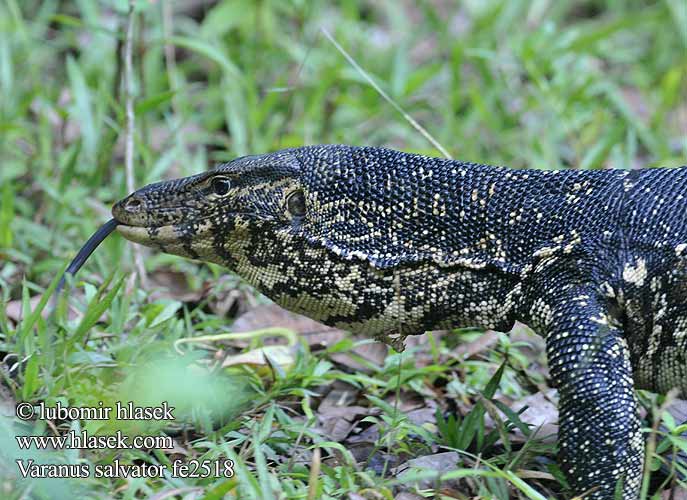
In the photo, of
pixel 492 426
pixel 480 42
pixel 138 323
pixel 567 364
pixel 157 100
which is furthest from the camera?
pixel 480 42

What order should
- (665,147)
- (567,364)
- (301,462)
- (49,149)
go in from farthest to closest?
(665,147) → (49,149) → (301,462) → (567,364)

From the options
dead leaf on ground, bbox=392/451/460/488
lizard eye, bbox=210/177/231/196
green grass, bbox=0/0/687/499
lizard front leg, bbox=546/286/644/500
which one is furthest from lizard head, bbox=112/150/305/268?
lizard front leg, bbox=546/286/644/500

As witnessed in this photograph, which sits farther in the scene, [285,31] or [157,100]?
[285,31]

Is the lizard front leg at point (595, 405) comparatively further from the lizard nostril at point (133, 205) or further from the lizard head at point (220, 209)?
the lizard nostril at point (133, 205)

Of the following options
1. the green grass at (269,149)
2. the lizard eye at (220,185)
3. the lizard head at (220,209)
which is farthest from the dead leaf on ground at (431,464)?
the lizard eye at (220,185)

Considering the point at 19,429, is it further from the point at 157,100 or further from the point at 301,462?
the point at 157,100

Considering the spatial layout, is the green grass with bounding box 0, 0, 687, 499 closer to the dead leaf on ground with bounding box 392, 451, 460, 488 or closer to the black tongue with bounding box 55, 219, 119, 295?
the dead leaf on ground with bounding box 392, 451, 460, 488

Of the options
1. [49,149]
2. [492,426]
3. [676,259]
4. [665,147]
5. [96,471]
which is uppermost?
[665,147]

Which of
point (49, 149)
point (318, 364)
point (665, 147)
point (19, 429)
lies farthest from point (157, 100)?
point (665, 147)
